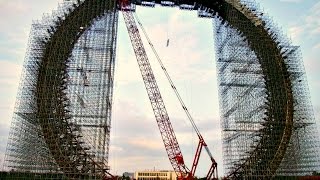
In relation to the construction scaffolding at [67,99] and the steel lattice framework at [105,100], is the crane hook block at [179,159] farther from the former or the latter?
the construction scaffolding at [67,99]

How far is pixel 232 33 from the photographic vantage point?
4400 centimetres

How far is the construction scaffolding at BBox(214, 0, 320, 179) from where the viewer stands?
1516 inches

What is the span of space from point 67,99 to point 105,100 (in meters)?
4.25

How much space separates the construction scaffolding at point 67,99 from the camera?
3509 cm

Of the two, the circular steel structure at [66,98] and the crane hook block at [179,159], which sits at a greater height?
the circular steel structure at [66,98]

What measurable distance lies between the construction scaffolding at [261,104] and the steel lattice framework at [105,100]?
102 millimetres

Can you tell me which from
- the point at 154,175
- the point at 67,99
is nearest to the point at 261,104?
the point at 67,99

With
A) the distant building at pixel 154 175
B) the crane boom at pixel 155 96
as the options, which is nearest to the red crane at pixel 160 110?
the crane boom at pixel 155 96

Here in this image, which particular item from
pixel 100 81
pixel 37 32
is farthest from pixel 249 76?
pixel 37 32

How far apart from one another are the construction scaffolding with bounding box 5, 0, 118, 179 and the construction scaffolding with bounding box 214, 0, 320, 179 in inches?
516

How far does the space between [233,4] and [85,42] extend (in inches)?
696

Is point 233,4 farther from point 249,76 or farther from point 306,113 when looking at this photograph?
point 306,113

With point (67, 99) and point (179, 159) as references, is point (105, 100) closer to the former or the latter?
point (67, 99)

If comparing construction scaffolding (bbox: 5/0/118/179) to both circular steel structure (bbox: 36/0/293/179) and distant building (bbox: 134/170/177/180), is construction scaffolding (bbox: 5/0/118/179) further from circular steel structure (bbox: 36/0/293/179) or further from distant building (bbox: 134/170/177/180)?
distant building (bbox: 134/170/177/180)
